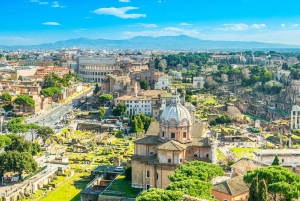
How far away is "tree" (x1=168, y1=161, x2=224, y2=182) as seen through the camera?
2987 centimetres

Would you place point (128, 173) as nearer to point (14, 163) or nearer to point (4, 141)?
point (14, 163)

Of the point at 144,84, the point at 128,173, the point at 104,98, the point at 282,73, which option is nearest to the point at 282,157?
the point at 128,173

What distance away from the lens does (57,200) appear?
1496 inches

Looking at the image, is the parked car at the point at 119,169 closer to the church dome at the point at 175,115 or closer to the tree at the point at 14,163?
the church dome at the point at 175,115

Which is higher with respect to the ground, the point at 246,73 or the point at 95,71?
the point at 95,71

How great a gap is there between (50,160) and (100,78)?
8669 cm

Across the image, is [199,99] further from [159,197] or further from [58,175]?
[159,197]

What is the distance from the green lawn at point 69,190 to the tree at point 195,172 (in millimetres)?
12286

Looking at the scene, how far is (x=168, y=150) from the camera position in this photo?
35.5 metres

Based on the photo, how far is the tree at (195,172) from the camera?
29867mm

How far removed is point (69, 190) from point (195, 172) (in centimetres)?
1568

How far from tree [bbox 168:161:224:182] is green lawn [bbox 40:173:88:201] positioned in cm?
1229

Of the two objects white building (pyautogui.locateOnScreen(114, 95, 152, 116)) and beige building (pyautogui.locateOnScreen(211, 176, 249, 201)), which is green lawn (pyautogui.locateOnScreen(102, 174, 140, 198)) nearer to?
beige building (pyautogui.locateOnScreen(211, 176, 249, 201))

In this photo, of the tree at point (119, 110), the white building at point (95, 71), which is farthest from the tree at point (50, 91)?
the white building at point (95, 71)
